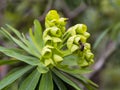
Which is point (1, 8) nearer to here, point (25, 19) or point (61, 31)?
point (25, 19)

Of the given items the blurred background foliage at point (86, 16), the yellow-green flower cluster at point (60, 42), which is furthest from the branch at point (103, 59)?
the yellow-green flower cluster at point (60, 42)

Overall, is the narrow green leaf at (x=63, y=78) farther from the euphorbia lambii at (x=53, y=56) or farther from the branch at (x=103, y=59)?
the branch at (x=103, y=59)

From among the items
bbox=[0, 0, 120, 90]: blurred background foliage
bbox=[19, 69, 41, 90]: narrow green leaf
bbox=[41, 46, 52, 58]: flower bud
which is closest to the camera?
bbox=[41, 46, 52, 58]: flower bud

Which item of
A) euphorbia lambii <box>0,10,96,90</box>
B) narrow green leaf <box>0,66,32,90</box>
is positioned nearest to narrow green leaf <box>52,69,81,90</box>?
euphorbia lambii <box>0,10,96,90</box>

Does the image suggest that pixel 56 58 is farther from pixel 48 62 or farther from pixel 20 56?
pixel 20 56

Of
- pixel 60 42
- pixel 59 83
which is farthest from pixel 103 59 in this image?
pixel 60 42

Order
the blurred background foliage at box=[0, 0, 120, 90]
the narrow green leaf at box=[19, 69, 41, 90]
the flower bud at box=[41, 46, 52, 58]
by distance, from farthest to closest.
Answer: the blurred background foliage at box=[0, 0, 120, 90] → the narrow green leaf at box=[19, 69, 41, 90] → the flower bud at box=[41, 46, 52, 58]

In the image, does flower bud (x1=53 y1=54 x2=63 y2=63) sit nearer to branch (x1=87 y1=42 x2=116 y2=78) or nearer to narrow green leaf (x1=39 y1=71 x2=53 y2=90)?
narrow green leaf (x1=39 y1=71 x2=53 y2=90)

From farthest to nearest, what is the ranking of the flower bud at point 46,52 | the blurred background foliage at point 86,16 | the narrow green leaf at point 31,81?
the blurred background foliage at point 86,16 < the narrow green leaf at point 31,81 < the flower bud at point 46,52
